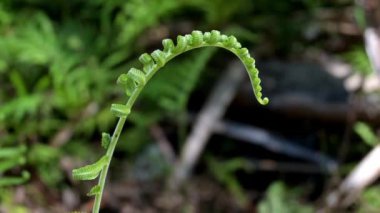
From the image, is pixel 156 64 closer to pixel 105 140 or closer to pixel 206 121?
pixel 105 140

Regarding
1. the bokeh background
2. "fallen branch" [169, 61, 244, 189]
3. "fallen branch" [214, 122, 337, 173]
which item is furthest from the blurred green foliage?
"fallen branch" [169, 61, 244, 189]

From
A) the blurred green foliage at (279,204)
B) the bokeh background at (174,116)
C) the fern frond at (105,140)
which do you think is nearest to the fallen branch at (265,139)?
the bokeh background at (174,116)

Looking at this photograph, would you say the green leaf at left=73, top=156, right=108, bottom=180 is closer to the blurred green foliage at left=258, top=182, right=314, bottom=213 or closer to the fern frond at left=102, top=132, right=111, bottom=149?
the fern frond at left=102, top=132, right=111, bottom=149

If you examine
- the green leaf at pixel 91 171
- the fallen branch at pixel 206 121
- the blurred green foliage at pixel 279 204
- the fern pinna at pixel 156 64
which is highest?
the fallen branch at pixel 206 121

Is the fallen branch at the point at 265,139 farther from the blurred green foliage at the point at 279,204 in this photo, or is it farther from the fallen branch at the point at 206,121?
the blurred green foliage at the point at 279,204

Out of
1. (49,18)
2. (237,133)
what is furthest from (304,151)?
(49,18)

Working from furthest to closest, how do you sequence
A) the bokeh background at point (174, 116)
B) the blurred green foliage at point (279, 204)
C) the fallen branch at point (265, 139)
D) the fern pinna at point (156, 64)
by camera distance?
the fallen branch at point (265, 139) < the bokeh background at point (174, 116) < the blurred green foliage at point (279, 204) < the fern pinna at point (156, 64)

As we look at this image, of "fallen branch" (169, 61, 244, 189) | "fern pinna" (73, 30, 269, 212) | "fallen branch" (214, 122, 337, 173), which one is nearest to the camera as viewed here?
"fern pinna" (73, 30, 269, 212)

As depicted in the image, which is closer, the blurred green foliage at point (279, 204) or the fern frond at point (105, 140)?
the fern frond at point (105, 140)

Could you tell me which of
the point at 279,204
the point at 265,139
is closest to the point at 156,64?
the point at 279,204

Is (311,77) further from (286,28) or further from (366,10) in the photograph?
(366,10)
